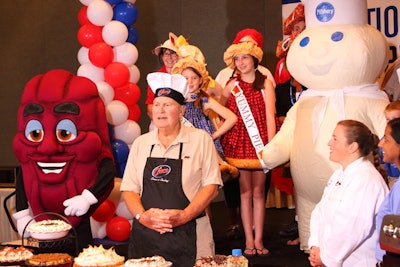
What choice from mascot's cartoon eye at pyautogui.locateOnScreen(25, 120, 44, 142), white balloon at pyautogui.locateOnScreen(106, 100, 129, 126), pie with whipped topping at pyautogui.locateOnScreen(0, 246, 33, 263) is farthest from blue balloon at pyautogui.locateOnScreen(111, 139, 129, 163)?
pie with whipped topping at pyautogui.locateOnScreen(0, 246, 33, 263)

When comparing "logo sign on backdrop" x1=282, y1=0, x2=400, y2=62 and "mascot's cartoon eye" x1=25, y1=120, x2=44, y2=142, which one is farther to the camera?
"logo sign on backdrop" x1=282, y1=0, x2=400, y2=62

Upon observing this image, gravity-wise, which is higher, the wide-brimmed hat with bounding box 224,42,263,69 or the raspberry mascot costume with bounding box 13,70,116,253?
the wide-brimmed hat with bounding box 224,42,263,69

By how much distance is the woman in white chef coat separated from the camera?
11.6ft

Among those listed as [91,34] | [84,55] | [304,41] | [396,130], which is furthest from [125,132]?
[396,130]

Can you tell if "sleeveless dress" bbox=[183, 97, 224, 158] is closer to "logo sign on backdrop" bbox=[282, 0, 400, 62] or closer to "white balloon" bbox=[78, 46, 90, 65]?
"white balloon" bbox=[78, 46, 90, 65]

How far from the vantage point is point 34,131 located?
5.24 m

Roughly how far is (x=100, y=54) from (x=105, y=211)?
1.27 metres

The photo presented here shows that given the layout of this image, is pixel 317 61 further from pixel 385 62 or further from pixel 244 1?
pixel 244 1

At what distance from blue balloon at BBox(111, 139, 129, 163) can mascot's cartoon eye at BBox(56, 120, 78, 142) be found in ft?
2.71

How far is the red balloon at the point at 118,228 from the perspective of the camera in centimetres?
605

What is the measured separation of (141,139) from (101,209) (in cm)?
211

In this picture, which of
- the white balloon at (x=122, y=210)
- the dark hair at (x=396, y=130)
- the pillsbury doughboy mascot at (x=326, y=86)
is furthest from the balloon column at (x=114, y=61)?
the dark hair at (x=396, y=130)

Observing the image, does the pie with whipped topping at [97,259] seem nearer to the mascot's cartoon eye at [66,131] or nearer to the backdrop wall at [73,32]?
the mascot's cartoon eye at [66,131]

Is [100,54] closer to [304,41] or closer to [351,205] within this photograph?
[304,41]
